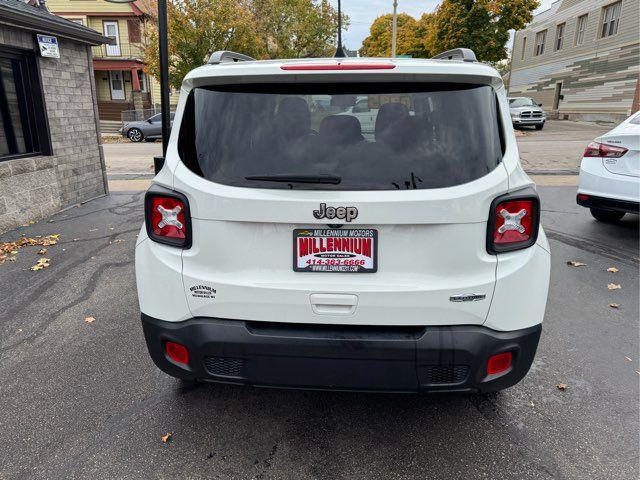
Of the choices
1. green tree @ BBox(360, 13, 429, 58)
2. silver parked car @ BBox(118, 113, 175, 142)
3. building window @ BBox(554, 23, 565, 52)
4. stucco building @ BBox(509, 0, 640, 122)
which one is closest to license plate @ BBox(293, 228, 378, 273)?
silver parked car @ BBox(118, 113, 175, 142)

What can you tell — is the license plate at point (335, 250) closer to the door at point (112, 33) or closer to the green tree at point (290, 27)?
the green tree at point (290, 27)

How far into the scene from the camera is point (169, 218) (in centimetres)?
232

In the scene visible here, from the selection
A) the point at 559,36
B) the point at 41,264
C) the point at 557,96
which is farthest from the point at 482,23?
the point at 41,264

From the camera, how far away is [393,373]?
2.21 metres

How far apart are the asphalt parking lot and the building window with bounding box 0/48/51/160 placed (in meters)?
4.14

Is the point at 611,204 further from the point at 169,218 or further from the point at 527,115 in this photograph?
the point at 527,115

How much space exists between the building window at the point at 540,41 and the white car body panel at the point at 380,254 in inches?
1759

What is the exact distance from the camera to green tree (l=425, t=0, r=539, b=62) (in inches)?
1073

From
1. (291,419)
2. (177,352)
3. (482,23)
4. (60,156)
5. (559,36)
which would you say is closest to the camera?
(177,352)

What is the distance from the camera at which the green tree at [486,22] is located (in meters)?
27.2

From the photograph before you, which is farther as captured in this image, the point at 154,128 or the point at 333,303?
the point at 154,128

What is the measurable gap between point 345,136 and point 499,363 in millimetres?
1298

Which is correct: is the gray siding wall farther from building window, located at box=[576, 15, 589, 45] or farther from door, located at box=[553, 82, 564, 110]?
door, located at box=[553, 82, 564, 110]

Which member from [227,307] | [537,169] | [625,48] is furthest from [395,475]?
[625,48]
